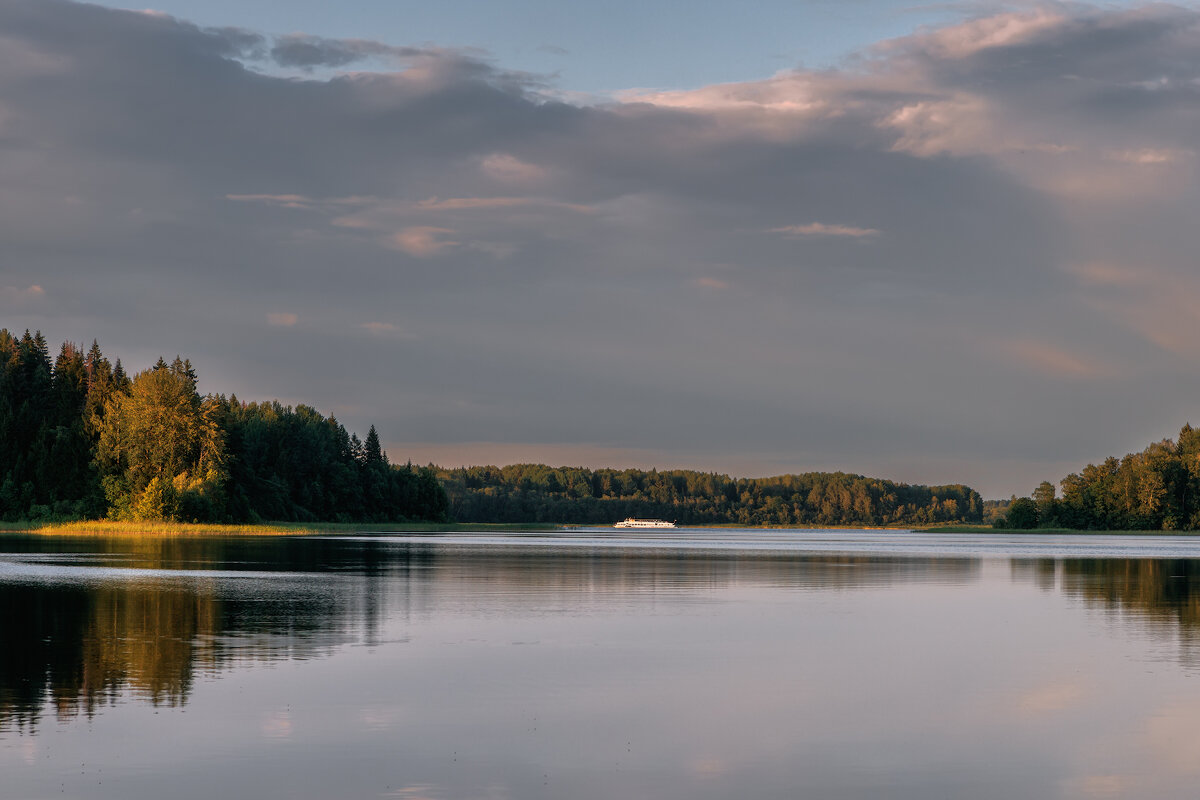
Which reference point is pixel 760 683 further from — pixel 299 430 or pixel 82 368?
pixel 299 430

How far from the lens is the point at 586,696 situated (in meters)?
19.9

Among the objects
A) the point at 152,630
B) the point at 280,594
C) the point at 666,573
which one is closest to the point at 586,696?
the point at 152,630

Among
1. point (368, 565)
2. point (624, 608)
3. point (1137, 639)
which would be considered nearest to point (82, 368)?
point (368, 565)

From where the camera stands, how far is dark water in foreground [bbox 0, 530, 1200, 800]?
1423 cm

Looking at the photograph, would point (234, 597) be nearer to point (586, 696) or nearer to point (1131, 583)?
point (586, 696)

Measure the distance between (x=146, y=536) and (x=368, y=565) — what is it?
59252 millimetres

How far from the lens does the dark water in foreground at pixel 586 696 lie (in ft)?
46.7

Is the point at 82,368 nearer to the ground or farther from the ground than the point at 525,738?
farther from the ground

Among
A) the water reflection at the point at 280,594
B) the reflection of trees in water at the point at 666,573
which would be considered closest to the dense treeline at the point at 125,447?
the water reflection at the point at 280,594

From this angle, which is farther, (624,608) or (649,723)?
(624,608)

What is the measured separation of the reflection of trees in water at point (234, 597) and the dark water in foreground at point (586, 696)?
0.18 m

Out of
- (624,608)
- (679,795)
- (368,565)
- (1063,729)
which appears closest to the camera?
(679,795)

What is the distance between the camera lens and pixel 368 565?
61.0 metres

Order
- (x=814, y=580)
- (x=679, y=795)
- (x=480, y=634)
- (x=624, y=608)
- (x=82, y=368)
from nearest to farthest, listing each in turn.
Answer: (x=679, y=795) < (x=480, y=634) < (x=624, y=608) < (x=814, y=580) < (x=82, y=368)
